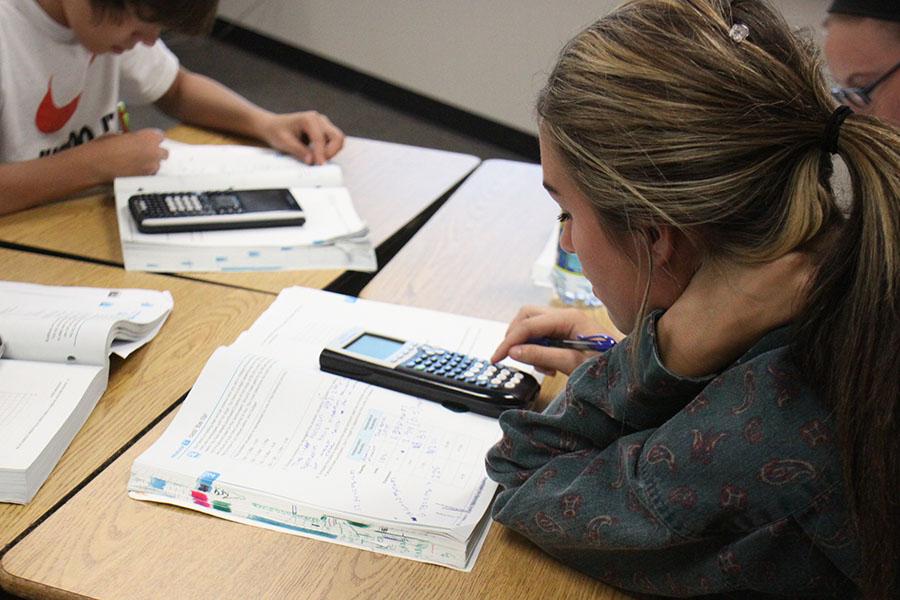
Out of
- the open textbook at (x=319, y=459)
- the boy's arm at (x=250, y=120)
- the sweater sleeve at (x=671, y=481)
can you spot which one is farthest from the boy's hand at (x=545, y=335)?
the boy's arm at (x=250, y=120)

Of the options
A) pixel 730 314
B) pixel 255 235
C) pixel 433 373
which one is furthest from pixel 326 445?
pixel 255 235

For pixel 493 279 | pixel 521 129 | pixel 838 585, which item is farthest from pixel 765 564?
pixel 521 129

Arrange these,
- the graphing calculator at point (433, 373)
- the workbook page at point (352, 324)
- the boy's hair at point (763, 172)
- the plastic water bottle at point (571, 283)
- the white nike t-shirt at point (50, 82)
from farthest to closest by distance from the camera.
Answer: the white nike t-shirt at point (50, 82) → the plastic water bottle at point (571, 283) → the workbook page at point (352, 324) → the graphing calculator at point (433, 373) → the boy's hair at point (763, 172)

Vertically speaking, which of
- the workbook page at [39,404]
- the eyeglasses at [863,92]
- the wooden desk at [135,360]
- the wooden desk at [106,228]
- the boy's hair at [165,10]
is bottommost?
the wooden desk at [106,228]

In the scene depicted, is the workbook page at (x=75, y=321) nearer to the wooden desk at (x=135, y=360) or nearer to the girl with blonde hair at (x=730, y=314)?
the wooden desk at (x=135, y=360)

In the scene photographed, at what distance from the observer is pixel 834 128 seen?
67 centimetres

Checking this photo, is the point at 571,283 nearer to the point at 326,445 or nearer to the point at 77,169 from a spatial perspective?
the point at 326,445

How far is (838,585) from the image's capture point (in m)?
0.70

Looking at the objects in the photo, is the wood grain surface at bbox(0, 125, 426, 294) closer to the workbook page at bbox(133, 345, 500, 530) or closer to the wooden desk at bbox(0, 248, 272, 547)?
the wooden desk at bbox(0, 248, 272, 547)

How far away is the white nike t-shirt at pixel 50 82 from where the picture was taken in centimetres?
154

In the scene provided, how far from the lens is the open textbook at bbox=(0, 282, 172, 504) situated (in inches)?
34.0

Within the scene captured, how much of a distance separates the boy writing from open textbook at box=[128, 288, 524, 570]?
1.86 feet

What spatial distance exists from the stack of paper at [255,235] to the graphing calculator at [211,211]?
0.01 metres

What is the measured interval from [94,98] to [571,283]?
1060 millimetres
